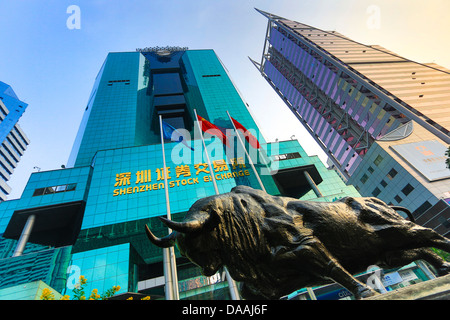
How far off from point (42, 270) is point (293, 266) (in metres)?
19.4

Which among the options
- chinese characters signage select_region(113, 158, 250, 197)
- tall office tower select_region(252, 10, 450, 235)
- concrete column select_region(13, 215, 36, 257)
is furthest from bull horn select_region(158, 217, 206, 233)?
tall office tower select_region(252, 10, 450, 235)

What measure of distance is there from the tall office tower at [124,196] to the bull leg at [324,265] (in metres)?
8.62

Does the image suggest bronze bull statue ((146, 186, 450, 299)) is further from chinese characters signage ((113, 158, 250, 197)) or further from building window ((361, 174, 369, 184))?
building window ((361, 174, 369, 184))

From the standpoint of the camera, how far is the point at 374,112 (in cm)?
3550

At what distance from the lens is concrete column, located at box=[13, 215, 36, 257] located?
1758 cm

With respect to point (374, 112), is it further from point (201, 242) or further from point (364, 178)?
point (201, 242)

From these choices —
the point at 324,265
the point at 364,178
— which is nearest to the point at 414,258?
the point at 324,265

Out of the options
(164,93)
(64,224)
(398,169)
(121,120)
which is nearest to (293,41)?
(164,93)

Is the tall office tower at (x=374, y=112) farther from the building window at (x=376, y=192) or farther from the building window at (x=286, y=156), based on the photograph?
the building window at (x=286, y=156)

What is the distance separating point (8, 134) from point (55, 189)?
5733 centimetres

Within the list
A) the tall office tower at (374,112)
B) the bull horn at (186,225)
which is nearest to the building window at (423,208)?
the tall office tower at (374,112)

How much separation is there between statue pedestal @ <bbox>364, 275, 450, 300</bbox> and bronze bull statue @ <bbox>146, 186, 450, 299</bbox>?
0.77 feet

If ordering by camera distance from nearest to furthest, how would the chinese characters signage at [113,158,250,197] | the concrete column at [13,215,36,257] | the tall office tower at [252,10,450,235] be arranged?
the concrete column at [13,215,36,257]
the chinese characters signage at [113,158,250,197]
the tall office tower at [252,10,450,235]
